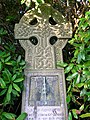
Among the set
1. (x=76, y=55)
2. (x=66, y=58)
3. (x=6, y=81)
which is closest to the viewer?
(x=6, y=81)

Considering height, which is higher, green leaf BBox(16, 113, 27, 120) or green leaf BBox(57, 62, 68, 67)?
green leaf BBox(57, 62, 68, 67)

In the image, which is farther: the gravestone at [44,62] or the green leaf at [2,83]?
the gravestone at [44,62]

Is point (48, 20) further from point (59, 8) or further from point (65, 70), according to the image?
point (65, 70)

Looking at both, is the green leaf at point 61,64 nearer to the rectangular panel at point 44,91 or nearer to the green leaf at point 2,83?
the rectangular panel at point 44,91

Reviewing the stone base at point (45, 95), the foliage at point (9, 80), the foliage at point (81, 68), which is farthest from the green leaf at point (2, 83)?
the foliage at point (81, 68)

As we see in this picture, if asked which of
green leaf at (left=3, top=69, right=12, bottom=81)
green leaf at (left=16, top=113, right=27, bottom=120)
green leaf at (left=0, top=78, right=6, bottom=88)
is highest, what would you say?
green leaf at (left=3, top=69, right=12, bottom=81)

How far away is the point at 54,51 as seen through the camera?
1.83 m

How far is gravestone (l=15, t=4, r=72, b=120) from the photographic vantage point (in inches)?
63.2

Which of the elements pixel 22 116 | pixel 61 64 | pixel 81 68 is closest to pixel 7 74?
pixel 22 116

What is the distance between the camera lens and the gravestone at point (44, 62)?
5.27 ft

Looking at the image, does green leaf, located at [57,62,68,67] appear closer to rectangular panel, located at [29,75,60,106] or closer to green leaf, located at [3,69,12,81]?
rectangular panel, located at [29,75,60,106]

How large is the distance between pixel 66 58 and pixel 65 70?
42 centimetres

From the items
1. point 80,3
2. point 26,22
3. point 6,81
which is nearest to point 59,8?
point 80,3

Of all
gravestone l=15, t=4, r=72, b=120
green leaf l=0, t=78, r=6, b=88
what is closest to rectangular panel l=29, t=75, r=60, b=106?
gravestone l=15, t=4, r=72, b=120
